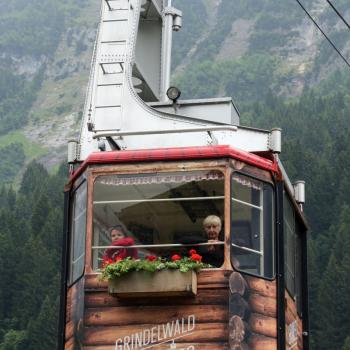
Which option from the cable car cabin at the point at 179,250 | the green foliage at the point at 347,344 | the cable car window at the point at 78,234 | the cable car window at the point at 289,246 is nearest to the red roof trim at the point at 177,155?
the cable car cabin at the point at 179,250

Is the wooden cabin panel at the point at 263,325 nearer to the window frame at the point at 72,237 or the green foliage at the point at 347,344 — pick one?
the window frame at the point at 72,237

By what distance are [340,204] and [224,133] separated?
97.3 m

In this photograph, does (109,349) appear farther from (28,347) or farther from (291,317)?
(28,347)

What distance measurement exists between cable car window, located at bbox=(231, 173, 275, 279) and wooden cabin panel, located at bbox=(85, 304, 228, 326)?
2.16ft

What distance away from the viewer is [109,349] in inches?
595

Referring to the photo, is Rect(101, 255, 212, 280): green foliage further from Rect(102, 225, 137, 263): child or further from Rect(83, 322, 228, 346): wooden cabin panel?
Rect(83, 322, 228, 346): wooden cabin panel

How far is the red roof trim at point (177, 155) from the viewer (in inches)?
623

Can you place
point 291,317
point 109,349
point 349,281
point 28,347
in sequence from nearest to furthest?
point 109,349, point 291,317, point 349,281, point 28,347

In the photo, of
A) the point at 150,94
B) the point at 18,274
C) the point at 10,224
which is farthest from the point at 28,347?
the point at 150,94

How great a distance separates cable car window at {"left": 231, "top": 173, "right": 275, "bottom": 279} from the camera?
15432mm

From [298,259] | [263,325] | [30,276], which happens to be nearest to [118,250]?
[263,325]

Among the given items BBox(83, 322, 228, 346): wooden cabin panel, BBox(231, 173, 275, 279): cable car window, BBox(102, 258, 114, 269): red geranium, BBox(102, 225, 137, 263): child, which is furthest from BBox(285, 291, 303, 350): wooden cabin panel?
BBox(102, 258, 114, 269): red geranium

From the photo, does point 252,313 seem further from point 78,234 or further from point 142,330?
point 78,234

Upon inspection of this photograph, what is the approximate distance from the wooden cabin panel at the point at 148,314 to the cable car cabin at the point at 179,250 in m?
0.01
